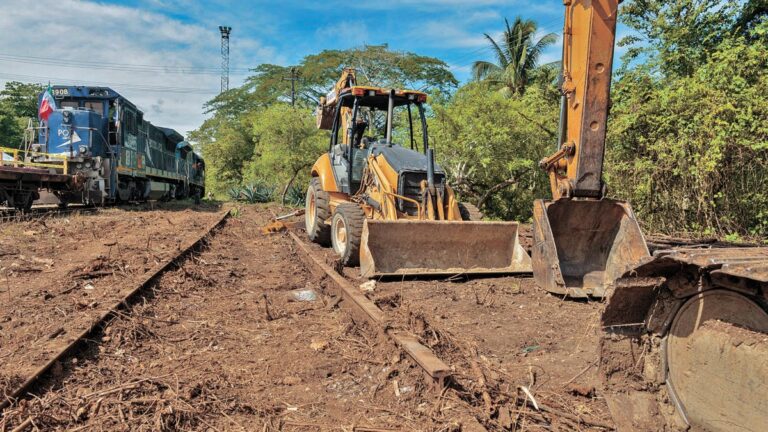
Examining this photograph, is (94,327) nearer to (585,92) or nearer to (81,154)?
(585,92)

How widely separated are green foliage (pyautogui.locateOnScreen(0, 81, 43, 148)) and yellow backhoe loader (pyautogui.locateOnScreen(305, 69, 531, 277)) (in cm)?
4362

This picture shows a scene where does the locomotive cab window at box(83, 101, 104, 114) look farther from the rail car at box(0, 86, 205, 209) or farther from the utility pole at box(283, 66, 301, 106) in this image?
the utility pole at box(283, 66, 301, 106)

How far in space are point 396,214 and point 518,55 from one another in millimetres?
30663

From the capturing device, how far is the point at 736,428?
2.30m

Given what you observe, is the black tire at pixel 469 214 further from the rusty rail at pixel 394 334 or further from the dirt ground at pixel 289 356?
the rusty rail at pixel 394 334

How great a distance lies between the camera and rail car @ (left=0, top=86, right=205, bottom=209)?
14289 millimetres

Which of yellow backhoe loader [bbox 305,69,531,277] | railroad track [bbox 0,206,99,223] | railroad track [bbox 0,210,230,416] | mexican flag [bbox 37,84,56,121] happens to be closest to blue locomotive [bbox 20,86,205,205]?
mexican flag [bbox 37,84,56,121]

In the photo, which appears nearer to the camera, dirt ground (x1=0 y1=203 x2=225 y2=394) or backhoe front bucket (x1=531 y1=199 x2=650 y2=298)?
dirt ground (x1=0 y1=203 x2=225 y2=394)

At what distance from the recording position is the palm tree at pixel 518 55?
Result: 114 ft

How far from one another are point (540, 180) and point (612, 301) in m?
17.6

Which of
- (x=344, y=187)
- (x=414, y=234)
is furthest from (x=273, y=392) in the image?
(x=344, y=187)

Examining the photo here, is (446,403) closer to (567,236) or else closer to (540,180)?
(567,236)

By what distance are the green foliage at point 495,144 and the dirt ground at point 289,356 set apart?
38.5 feet

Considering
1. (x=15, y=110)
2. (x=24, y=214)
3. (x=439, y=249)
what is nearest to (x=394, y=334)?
(x=439, y=249)
